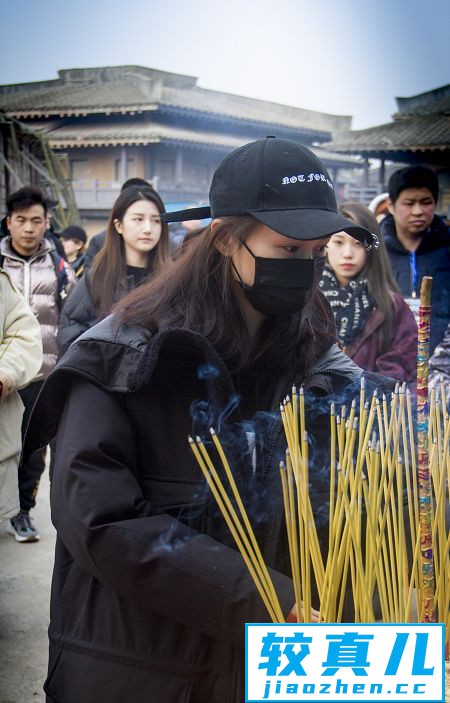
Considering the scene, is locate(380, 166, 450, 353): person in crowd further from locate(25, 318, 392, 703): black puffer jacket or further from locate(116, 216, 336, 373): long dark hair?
locate(25, 318, 392, 703): black puffer jacket

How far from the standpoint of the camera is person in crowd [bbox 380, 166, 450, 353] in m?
3.68

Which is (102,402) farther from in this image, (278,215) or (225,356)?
(278,215)

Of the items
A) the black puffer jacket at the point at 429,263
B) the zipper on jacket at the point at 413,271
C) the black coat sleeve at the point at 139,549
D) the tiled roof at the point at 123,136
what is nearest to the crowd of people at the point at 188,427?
the black coat sleeve at the point at 139,549

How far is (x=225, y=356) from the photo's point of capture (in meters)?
1.35

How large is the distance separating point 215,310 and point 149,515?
35 cm

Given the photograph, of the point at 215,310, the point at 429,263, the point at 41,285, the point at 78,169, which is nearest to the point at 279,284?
the point at 215,310

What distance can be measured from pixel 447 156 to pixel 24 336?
12.9 m

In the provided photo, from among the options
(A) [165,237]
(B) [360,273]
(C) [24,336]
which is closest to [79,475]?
(C) [24,336]

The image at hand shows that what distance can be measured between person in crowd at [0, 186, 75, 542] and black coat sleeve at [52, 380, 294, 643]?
262cm

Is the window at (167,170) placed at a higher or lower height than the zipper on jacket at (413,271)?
higher

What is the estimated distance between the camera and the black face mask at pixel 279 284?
4.33 feet

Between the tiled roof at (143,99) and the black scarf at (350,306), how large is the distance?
51.0 ft

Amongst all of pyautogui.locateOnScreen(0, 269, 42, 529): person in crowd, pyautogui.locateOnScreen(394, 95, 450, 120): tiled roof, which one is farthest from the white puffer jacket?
pyautogui.locateOnScreen(394, 95, 450, 120): tiled roof

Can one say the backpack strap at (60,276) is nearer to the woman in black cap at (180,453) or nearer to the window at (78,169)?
the woman in black cap at (180,453)
